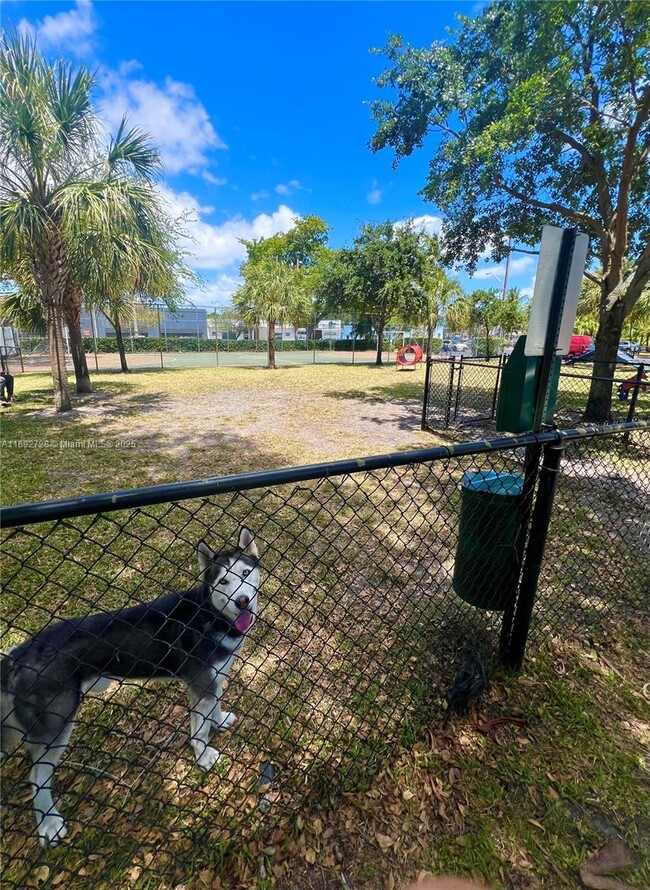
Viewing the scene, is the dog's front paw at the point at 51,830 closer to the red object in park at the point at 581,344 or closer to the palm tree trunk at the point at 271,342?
the palm tree trunk at the point at 271,342

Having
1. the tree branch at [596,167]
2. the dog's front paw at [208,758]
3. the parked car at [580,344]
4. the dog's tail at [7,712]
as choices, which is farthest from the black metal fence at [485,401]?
the parked car at [580,344]

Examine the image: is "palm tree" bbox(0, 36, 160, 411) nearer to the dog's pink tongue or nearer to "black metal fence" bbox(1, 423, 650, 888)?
"black metal fence" bbox(1, 423, 650, 888)

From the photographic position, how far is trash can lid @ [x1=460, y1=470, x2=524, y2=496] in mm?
1990

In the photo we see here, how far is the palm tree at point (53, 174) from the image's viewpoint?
20.4ft

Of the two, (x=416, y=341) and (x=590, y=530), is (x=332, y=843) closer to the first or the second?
(x=590, y=530)

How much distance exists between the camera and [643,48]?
5570mm

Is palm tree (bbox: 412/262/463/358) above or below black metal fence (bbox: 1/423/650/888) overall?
above

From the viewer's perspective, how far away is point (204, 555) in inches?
57.9

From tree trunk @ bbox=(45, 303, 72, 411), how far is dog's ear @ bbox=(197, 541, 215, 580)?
8.04m

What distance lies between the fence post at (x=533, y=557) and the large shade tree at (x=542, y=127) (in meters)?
5.23

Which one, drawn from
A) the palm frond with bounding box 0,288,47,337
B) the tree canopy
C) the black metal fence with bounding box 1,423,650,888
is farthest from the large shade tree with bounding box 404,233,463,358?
the black metal fence with bounding box 1,423,650,888

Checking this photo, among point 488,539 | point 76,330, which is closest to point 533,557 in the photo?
point 488,539

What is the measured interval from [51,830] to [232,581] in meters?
1.03

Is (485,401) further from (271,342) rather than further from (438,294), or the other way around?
(438,294)
